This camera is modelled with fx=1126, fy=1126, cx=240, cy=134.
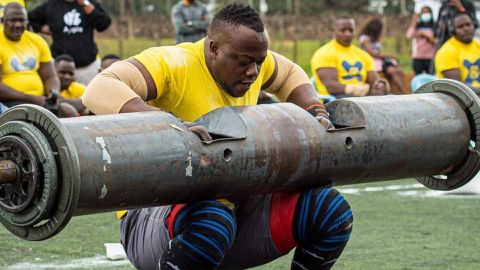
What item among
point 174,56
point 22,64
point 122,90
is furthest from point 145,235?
point 22,64

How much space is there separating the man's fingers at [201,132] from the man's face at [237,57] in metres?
0.42

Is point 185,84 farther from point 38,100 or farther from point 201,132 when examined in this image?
point 38,100

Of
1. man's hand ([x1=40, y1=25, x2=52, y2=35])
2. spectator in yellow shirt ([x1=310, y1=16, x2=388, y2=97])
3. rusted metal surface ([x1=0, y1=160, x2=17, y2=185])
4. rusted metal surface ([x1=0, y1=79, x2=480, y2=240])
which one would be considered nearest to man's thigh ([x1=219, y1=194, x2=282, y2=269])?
rusted metal surface ([x1=0, y1=79, x2=480, y2=240])

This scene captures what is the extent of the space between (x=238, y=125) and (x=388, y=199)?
5211mm

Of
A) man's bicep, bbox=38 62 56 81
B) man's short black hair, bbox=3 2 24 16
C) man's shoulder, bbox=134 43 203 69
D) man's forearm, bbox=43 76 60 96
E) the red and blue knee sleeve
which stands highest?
man's shoulder, bbox=134 43 203 69

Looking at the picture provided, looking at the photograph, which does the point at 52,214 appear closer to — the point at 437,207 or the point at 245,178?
the point at 245,178

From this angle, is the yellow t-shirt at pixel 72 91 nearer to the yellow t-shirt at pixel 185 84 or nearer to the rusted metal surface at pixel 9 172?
the yellow t-shirt at pixel 185 84

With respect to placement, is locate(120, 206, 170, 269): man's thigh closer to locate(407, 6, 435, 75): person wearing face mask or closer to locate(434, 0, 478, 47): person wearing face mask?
locate(434, 0, 478, 47): person wearing face mask

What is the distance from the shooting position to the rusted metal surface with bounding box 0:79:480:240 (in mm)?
3432

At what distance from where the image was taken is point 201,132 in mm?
3719

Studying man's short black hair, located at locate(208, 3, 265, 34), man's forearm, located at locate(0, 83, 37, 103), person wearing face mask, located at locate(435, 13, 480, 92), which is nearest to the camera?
man's short black hair, located at locate(208, 3, 265, 34)

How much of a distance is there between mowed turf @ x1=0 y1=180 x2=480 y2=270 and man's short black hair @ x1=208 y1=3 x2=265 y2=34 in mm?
2036

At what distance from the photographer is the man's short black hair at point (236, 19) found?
4043 millimetres

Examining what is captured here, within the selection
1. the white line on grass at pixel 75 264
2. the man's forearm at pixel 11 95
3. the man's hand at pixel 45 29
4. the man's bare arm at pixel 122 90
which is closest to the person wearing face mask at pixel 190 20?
the man's hand at pixel 45 29
